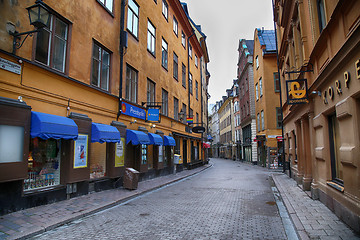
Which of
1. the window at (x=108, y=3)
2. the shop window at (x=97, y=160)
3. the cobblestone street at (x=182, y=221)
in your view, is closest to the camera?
the cobblestone street at (x=182, y=221)

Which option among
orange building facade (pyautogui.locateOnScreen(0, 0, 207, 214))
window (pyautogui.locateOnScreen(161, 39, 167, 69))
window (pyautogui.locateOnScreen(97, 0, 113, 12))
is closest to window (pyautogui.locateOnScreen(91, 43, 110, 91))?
orange building facade (pyautogui.locateOnScreen(0, 0, 207, 214))

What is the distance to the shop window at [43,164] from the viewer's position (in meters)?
7.33

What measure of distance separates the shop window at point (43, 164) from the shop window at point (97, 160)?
1754mm

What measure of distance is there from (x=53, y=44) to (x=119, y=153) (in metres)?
5.35

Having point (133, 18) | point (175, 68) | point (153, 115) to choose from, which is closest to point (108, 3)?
point (133, 18)

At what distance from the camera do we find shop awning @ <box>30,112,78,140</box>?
6895mm

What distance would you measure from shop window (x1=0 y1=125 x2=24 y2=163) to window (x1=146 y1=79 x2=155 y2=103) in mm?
9167

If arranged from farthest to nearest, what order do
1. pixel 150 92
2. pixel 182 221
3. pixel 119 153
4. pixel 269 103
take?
1. pixel 269 103
2. pixel 150 92
3. pixel 119 153
4. pixel 182 221

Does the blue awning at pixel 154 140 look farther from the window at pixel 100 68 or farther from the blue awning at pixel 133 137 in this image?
the window at pixel 100 68

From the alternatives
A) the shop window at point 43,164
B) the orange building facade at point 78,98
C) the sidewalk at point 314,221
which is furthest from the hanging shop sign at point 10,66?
the sidewalk at point 314,221

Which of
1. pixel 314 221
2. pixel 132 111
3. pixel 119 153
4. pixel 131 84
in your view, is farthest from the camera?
pixel 131 84

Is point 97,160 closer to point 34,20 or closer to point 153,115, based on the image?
point 153,115

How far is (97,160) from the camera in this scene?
1033 centimetres

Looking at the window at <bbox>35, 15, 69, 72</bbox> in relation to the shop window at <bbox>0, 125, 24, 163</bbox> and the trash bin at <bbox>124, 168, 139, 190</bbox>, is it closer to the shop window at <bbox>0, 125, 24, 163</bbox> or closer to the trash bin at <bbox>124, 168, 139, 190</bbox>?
the shop window at <bbox>0, 125, 24, 163</bbox>
